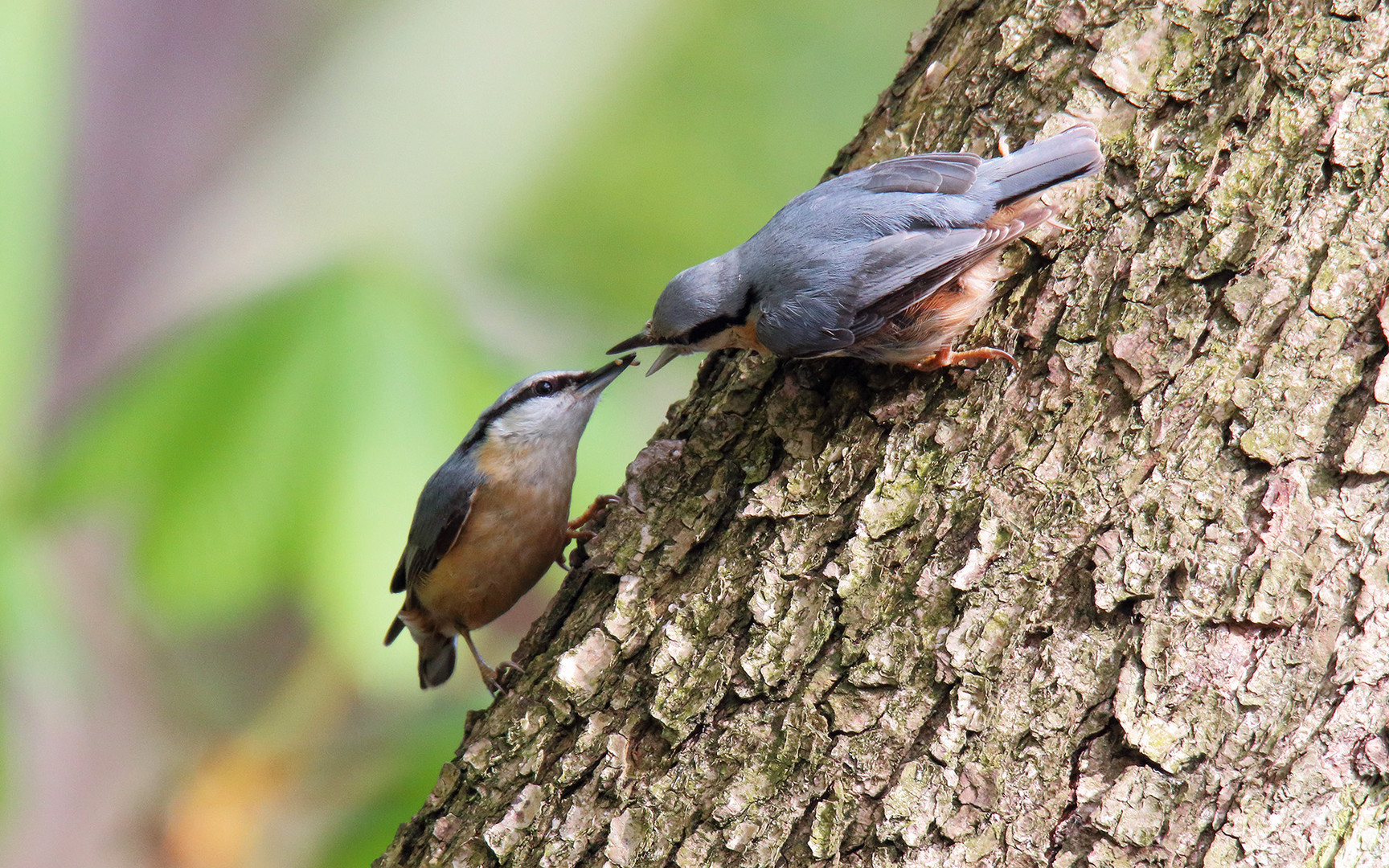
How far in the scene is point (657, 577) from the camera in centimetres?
173

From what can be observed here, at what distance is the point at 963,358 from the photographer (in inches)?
64.2

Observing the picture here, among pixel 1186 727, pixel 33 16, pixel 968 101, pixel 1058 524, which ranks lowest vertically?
pixel 1186 727

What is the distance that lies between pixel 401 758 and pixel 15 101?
3.14m

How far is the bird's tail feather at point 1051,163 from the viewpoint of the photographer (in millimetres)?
1618

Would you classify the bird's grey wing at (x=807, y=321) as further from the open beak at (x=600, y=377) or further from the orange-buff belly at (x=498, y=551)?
the orange-buff belly at (x=498, y=551)

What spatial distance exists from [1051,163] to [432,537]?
1.84m

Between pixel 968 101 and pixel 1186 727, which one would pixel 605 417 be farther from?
pixel 1186 727

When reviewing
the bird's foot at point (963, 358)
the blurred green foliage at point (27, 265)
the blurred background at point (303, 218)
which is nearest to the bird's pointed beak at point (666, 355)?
the bird's foot at point (963, 358)

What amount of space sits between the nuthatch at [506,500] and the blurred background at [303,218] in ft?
4.47

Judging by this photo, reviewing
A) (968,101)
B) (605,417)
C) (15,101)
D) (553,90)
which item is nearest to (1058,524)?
(968,101)

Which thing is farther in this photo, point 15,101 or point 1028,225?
point 15,101

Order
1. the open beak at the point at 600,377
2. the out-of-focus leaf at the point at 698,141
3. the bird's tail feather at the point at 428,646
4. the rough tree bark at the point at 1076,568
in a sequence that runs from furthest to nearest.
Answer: the out-of-focus leaf at the point at 698,141
the bird's tail feather at the point at 428,646
the open beak at the point at 600,377
the rough tree bark at the point at 1076,568

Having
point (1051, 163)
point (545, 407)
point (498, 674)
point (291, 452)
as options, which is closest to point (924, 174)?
point (1051, 163)

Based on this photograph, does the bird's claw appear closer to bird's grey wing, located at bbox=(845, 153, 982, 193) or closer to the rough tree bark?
the rough tree bark
